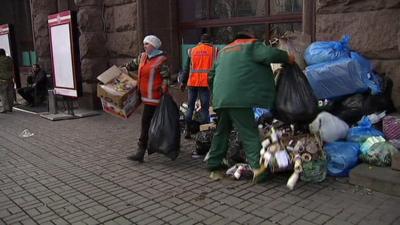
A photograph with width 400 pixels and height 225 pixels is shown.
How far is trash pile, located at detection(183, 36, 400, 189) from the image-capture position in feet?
14.4

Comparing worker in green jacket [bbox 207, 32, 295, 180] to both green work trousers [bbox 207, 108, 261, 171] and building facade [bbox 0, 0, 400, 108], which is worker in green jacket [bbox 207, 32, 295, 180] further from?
building facade [bbox 0, 0, 400, 108]

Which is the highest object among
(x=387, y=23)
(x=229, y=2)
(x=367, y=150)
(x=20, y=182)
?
(x=229, y=2)

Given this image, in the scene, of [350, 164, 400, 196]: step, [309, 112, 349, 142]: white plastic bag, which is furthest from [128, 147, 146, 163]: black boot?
[350, 164, 400, 196]: step

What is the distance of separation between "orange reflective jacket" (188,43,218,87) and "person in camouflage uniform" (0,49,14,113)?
6.07 metres

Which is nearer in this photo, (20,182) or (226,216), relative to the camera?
(226,216)

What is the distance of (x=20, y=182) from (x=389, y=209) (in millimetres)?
3829

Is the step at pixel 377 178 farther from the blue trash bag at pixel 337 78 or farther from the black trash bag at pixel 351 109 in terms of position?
the blue trash bag at pixel 337 78

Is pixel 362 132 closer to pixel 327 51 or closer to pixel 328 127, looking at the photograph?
pixel 328 127

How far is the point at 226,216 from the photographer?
12.1 ft

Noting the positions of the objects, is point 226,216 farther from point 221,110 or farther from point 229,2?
point 229,2

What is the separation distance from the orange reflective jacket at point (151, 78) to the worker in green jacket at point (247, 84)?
1030 mm

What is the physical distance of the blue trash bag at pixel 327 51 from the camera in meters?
5.30

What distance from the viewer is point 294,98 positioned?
452 cm

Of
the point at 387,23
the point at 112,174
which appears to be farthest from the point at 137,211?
the point at 387,23
